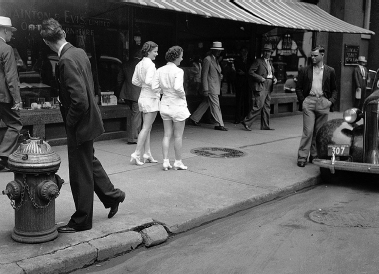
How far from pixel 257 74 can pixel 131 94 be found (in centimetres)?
388

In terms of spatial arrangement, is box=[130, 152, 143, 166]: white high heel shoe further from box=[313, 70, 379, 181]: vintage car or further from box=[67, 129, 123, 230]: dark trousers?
box=[67, 129, 123, 230]: dark trousers

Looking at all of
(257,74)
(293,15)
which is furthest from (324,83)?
(293,15)

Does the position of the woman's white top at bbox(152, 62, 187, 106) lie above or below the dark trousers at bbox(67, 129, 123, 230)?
above

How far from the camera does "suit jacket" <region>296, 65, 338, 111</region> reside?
8.68 m

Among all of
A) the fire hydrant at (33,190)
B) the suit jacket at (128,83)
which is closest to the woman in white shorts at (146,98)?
the suit jacket at (128,83)

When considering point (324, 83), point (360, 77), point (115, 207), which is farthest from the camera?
point (360, 77)

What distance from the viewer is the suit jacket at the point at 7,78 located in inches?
285

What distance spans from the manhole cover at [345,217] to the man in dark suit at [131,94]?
4.48m

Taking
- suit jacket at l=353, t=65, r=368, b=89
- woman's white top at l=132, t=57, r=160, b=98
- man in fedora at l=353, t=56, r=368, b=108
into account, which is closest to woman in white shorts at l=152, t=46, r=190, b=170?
woman's white top at l=132, t=57, r=160, b=98

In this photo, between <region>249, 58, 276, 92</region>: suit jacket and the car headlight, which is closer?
the car headlight

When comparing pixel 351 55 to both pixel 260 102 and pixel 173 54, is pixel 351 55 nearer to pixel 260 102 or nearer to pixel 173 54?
pixel 260 102

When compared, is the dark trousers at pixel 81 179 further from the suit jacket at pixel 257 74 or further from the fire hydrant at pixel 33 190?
the suit jacket at pixel 257 74

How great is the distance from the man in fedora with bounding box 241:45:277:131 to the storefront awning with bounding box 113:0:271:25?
57.3 inches

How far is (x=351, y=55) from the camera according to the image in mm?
17094
